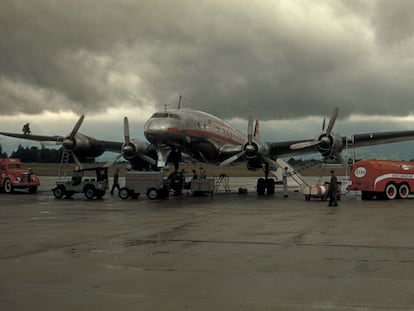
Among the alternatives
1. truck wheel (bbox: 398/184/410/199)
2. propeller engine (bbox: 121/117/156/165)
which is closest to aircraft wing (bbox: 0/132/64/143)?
propeller engine (bbox: 121/117/156/165)

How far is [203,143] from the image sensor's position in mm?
29797

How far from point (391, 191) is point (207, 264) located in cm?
2085

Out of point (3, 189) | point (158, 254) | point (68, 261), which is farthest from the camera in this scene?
point (3, 189)

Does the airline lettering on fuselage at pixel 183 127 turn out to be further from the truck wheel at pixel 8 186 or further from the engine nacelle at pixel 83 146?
the truck wheel at pixel 8 186

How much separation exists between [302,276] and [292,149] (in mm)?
24946

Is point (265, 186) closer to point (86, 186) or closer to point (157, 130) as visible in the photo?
point (157, 130)

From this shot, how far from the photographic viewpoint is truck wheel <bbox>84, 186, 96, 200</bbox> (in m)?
26.4

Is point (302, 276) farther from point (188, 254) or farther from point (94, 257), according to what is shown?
point (94, 257)

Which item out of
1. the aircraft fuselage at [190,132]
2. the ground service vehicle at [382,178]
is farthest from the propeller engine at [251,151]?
the ground service vehicle at [382,178]

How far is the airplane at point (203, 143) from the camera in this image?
27984 mm

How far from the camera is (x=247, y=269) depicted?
309 inches

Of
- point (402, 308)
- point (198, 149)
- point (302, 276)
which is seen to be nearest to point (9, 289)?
point (302, 276)

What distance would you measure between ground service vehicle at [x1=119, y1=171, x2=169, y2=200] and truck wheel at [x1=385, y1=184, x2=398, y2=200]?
12.3 meters

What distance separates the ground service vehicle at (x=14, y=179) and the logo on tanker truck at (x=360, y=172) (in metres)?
21.1
